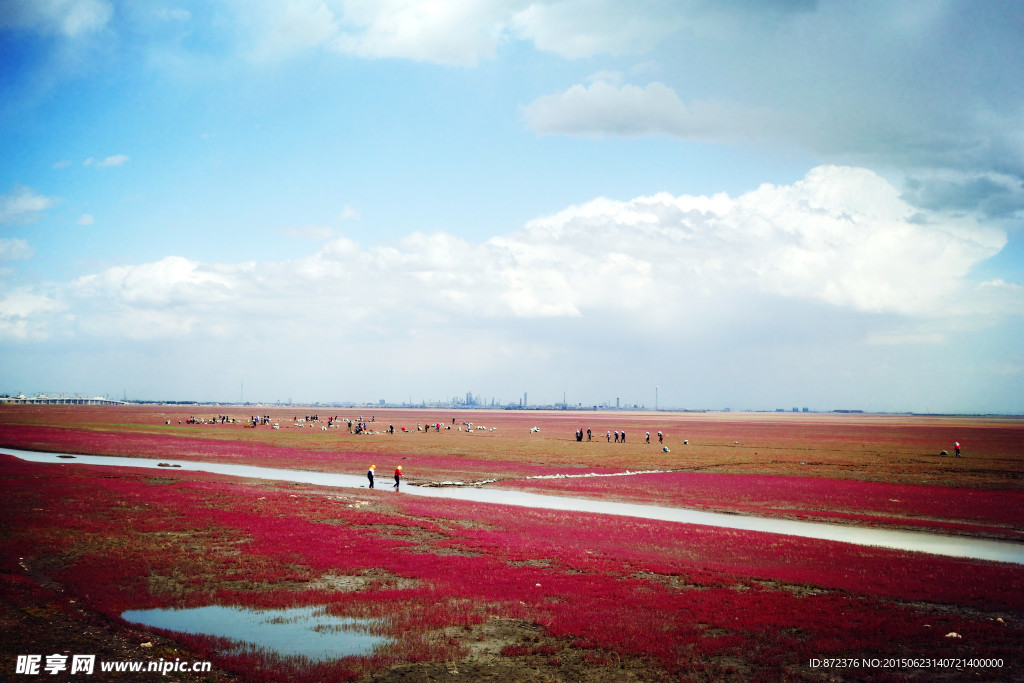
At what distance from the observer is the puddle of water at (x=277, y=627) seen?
1573cm

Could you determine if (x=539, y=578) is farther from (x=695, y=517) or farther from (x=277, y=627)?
A: (x=695, y=517)

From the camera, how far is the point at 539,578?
2264cm

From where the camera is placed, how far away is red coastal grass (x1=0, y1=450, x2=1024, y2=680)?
54.5 feet

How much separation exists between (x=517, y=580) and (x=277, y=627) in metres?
8.86

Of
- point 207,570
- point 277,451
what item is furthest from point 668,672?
point 277,451

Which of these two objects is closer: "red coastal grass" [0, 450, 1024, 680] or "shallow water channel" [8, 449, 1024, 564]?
"red coastal grass" [0, 450, 1024, 680]

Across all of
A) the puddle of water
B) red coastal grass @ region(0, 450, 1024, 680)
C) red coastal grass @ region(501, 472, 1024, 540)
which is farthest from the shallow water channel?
the puddle of water

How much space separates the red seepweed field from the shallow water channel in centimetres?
229

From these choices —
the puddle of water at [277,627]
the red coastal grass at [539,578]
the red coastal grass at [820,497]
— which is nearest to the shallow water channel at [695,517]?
the red coastal grass at [820,497]

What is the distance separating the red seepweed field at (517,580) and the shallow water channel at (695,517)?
2.29 metres

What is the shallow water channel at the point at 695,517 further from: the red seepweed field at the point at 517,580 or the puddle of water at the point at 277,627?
the puddle of water at the point at 277,627

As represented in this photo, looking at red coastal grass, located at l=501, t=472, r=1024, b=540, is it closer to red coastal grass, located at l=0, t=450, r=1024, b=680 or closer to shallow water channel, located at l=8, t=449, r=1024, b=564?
shallow water channel, located at l=8, t=449, r=1024, b=564

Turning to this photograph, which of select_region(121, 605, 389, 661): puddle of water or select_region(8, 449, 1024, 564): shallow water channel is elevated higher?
select_region(121, 605, 389, 661): puddle of water

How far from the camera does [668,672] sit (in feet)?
48.0
